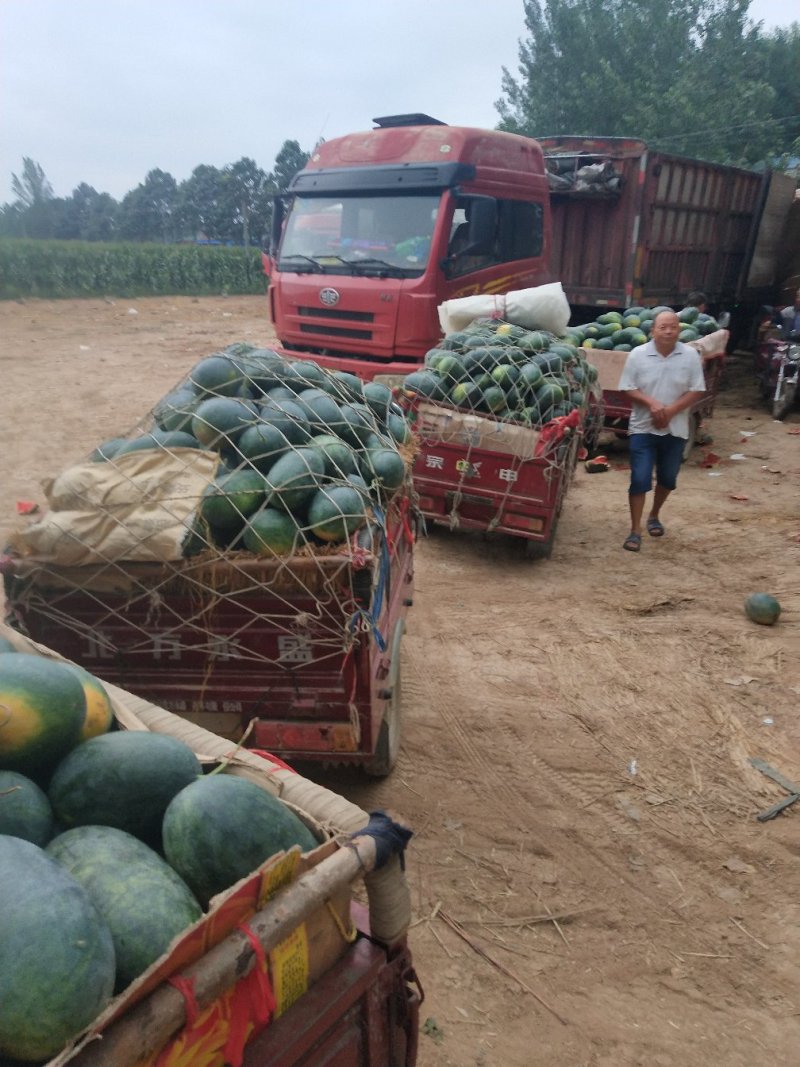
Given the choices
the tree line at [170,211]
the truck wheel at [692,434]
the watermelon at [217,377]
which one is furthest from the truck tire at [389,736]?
the tree line at [170,211]


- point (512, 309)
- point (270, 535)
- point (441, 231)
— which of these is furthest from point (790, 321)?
point (270, 535)

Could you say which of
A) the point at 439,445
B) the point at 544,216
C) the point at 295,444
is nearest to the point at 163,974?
the point at 295,444

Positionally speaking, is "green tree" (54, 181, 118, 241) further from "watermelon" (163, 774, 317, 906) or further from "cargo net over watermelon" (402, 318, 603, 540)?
"watermelon" (163, 774, 317, 906)

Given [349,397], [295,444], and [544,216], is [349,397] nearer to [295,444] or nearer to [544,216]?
[295,444]

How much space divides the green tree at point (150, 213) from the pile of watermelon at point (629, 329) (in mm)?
39435

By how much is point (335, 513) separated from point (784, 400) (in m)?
10.7

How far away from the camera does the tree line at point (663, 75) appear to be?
28016mm

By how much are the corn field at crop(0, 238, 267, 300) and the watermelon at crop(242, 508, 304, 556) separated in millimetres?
27986

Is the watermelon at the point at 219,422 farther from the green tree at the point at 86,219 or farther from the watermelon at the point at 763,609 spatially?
the green tree at the point at 86,219

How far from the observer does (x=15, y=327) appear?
68.0 ft

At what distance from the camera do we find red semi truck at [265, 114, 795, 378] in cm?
838

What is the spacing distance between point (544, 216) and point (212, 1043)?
10198 millimetres

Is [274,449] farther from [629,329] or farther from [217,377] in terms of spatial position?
[629,329]

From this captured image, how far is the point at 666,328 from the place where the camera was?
6.39m
